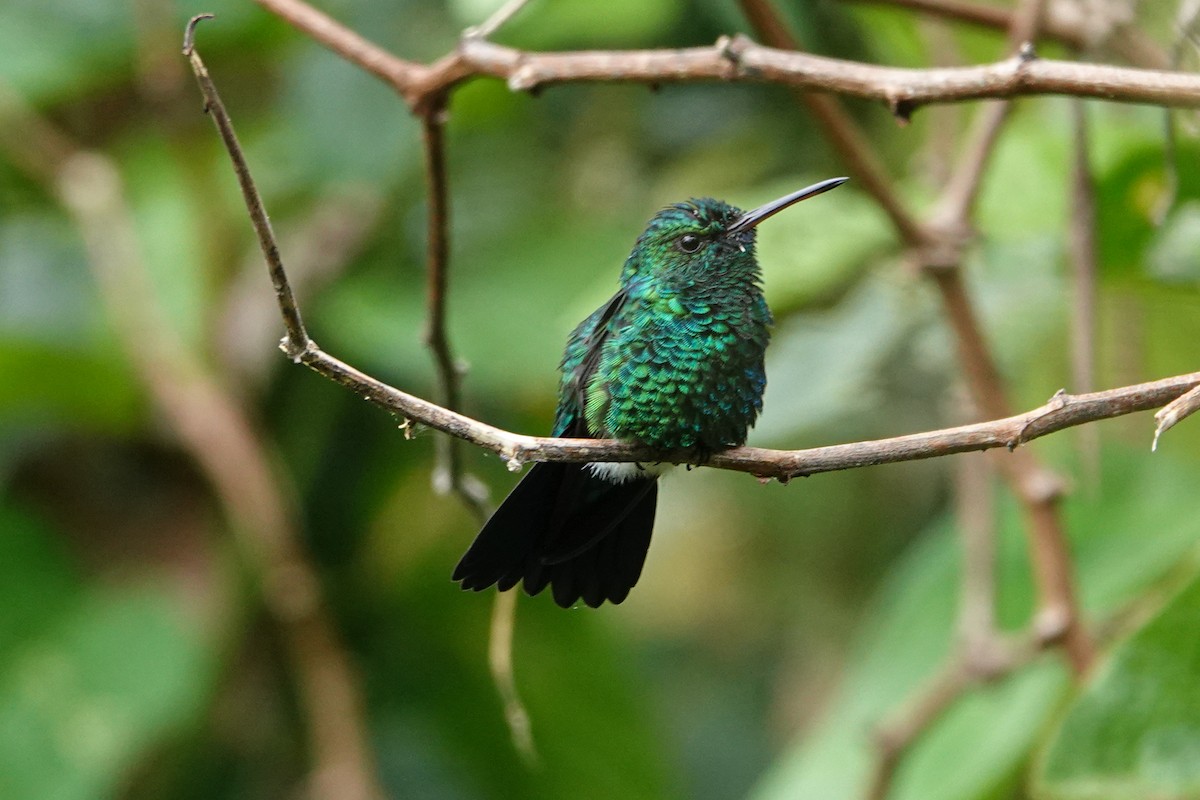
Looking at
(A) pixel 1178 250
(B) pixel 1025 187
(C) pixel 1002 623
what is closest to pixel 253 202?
(A) pixel 1178 250

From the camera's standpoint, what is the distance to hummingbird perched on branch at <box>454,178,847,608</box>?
172cm

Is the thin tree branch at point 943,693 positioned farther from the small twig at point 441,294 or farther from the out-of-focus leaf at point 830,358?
the small twig at point 441,294

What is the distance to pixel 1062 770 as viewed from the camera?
6.37 ft

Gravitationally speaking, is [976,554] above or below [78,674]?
above

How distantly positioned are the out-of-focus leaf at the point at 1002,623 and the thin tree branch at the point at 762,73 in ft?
4.61

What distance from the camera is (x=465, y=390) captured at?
3.57 metres

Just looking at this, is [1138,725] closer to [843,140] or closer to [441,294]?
[843,140]

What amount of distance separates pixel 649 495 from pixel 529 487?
0.72 ft

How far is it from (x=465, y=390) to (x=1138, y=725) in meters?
2.04

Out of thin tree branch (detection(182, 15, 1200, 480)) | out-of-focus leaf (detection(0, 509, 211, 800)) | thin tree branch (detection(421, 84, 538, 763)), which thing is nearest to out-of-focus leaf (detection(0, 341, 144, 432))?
out-of-focus leaf (detection(0, 509, 211, 800))

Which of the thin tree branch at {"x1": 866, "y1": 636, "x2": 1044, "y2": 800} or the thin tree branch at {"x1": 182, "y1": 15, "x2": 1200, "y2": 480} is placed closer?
the thin tree branch at {"x1": 182, "y1": 15, "x2": 1200, "y2": 480}

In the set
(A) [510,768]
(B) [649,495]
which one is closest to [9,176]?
(A) [510,768]

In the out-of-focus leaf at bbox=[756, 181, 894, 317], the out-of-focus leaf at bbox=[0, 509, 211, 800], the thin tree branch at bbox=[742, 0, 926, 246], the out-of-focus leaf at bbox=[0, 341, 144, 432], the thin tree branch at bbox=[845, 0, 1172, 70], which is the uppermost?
the thin tree branch at bbox=[845, 0, 1172, 70]

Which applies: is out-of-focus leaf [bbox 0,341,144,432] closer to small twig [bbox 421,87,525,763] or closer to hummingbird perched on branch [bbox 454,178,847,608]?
small twig [bbox 421,87,525,763]
